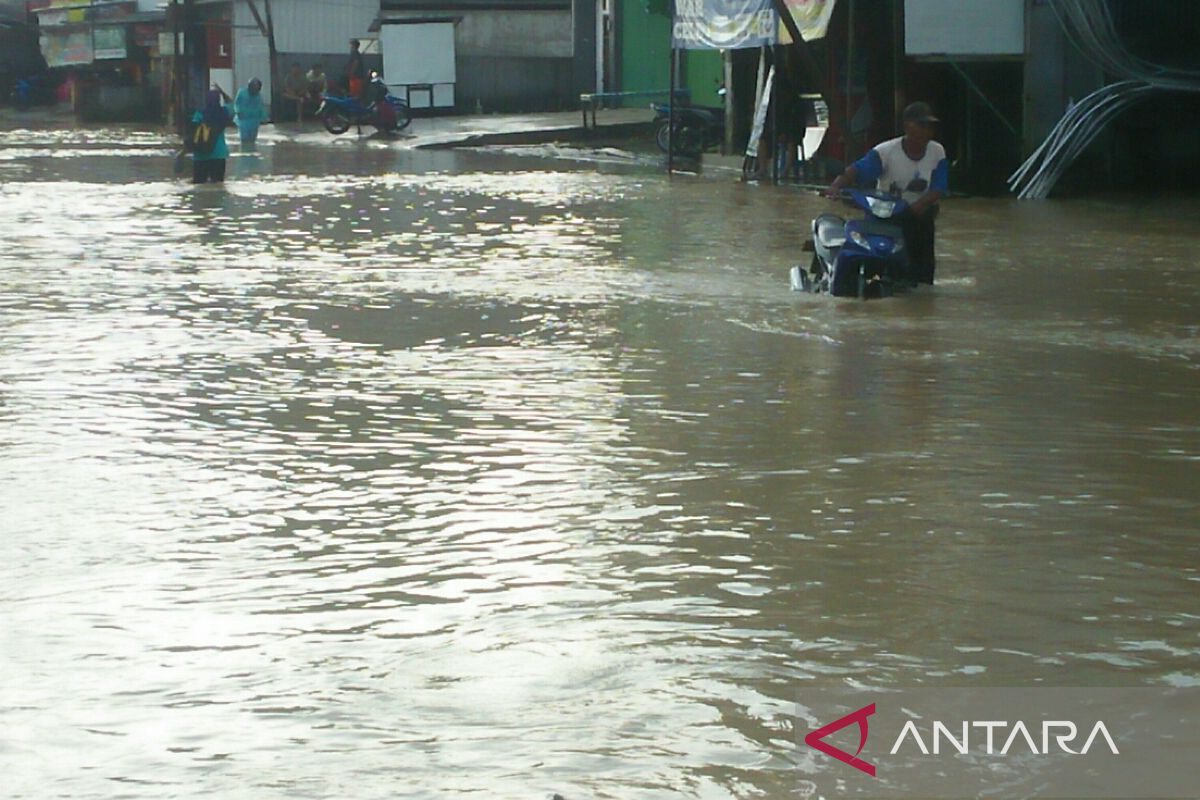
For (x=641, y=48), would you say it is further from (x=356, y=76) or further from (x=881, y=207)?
(x=881, y=207)

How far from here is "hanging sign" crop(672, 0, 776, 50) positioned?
81.3 ft

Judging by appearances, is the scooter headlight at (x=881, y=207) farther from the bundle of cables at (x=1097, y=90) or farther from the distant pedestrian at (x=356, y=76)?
the distant pedestrian at (x=356, y=76)

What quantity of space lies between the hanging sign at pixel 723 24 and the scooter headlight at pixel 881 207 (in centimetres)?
1183

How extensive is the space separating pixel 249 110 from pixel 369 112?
402 centimetres

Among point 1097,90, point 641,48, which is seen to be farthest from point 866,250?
point 641,48

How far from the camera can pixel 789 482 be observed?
23.1ft

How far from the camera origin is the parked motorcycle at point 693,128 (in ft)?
101

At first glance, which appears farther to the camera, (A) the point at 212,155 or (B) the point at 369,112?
(B) the point at 369,112

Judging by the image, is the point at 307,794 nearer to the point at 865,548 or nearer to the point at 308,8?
the point at 865,548

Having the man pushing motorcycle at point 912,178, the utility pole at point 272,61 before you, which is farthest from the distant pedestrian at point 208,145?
the utility pole at point 272,61

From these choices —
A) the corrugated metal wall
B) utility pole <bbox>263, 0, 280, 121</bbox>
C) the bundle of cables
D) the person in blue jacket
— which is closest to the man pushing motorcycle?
the bundle of cables

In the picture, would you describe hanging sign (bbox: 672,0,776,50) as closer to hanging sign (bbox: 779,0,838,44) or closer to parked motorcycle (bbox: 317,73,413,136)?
hanging sign (bbox: 779,0,838,44)

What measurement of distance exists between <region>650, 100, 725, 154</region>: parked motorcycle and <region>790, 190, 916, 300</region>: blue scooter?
17363 millimetres

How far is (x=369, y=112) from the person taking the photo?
41.9 metres
